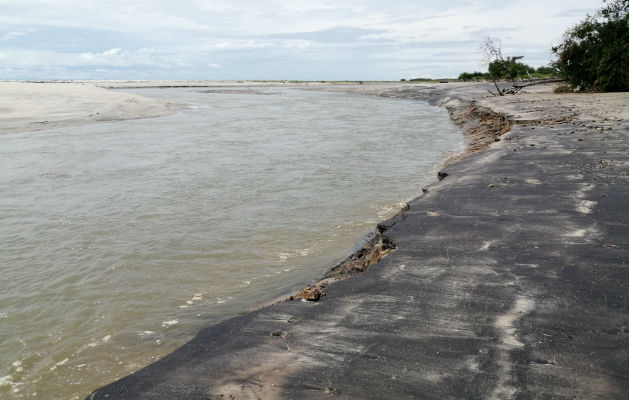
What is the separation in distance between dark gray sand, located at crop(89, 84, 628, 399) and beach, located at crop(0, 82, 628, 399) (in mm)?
14

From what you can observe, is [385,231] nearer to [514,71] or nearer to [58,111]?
[58,111]

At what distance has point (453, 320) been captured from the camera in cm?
411

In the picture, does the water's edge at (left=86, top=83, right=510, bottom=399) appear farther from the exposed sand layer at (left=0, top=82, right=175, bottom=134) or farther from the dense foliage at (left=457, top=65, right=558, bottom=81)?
the exposed sand layer at (left=0, top=82, right=175, bottom=134)

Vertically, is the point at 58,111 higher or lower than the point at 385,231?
higher

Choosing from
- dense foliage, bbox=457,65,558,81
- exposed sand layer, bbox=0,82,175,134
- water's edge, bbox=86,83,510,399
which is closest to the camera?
water's edge, bbox=86,83,510,399

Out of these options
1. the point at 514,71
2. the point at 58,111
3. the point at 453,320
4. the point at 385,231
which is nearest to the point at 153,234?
the point at 385,231

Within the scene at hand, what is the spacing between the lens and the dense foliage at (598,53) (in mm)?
26516

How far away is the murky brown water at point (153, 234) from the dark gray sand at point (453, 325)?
1222 mm

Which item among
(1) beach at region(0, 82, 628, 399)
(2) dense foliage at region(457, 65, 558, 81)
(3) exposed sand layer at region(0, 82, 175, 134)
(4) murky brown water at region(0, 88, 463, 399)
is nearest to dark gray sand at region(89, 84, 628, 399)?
(1) beach at region(0, 82, 628, 399)

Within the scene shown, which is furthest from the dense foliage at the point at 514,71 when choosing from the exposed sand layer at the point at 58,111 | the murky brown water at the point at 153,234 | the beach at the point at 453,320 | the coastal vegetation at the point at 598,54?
the beach at the point at 453,320

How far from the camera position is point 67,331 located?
5199mm

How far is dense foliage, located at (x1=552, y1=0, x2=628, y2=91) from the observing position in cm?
2652

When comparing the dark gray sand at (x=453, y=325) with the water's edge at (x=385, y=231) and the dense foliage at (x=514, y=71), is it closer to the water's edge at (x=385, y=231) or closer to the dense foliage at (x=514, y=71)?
the water's edge at (x=385, y=231)

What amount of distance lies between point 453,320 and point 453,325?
9 cm
